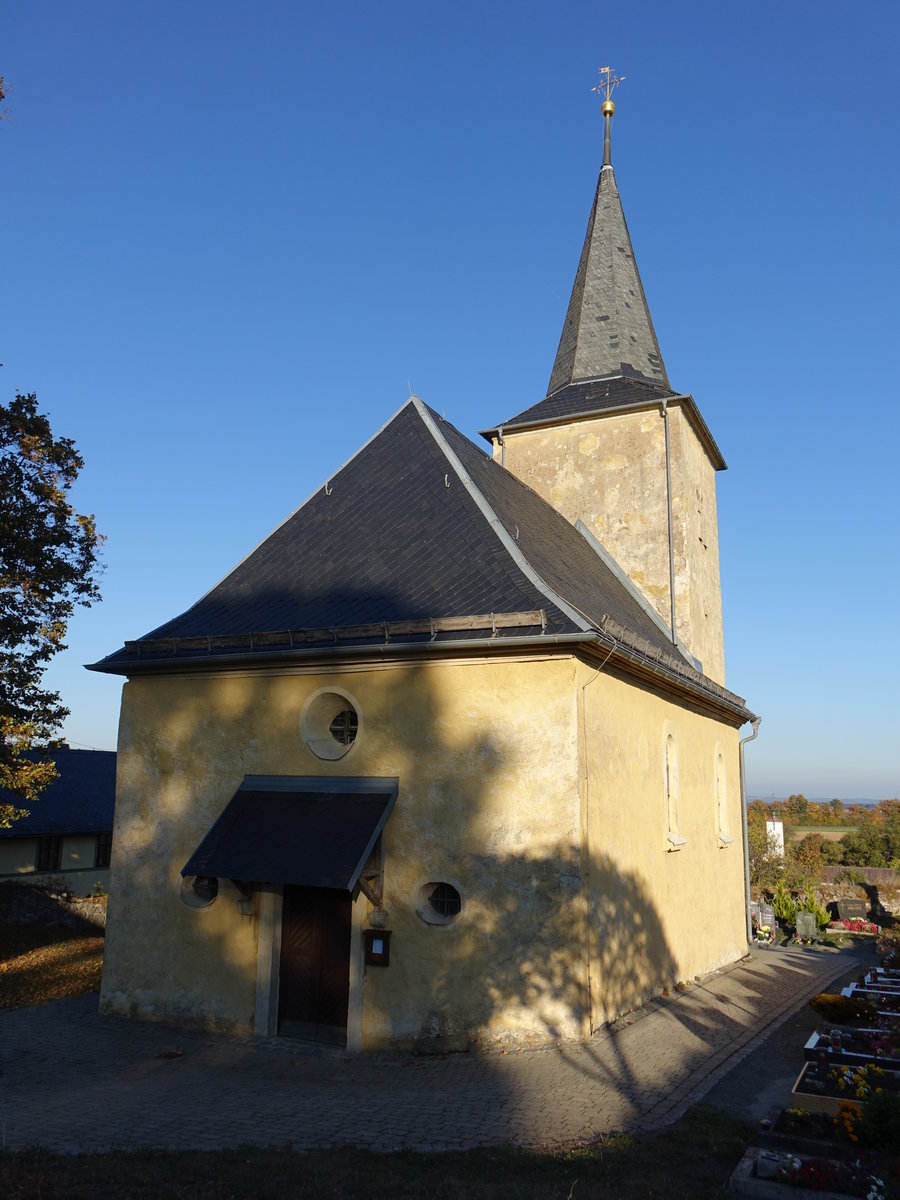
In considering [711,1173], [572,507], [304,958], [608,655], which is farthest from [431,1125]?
[572,507]

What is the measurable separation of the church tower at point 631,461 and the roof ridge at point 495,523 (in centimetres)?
449

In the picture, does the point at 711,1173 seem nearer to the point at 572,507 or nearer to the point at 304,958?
the point at 304,958

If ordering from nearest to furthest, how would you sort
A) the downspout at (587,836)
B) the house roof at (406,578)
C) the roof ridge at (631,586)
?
1. the downspout at (587,836)
2. the house roof at (406,578)
3. the roof ridge at (631,586)

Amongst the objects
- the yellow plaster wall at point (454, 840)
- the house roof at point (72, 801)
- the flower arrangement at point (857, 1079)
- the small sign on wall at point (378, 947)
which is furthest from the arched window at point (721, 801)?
the house roof at point (72, 801)

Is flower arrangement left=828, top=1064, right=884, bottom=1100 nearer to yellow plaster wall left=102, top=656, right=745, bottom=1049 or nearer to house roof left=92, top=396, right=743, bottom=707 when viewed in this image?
yellow plaster wall left=102, top=656, right=745, bottom=1049

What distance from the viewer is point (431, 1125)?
7684 mm

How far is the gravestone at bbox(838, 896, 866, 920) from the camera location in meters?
26.4

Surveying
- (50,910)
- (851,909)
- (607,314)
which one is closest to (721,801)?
(607,314)

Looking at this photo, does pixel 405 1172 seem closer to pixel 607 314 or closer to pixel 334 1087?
pixel 334 1087

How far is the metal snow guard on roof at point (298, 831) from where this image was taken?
1012 centimetres

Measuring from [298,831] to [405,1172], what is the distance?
4.72 m

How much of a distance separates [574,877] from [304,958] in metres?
3.70

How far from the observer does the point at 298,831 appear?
10773 millimetres

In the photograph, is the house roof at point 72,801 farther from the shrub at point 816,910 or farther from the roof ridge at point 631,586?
the shrub at point 816,910
